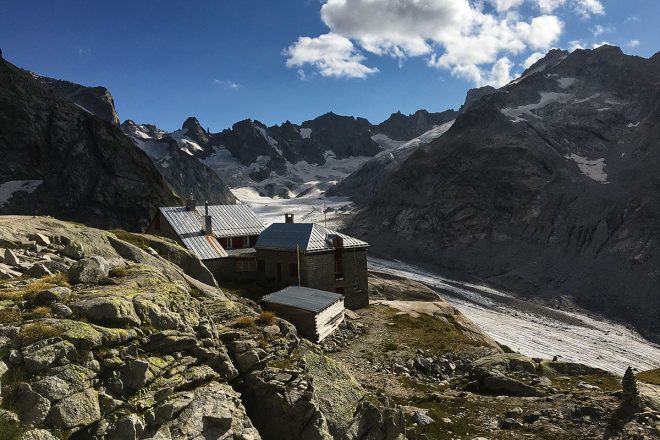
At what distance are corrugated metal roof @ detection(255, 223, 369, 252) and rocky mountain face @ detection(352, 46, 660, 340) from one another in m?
60.1

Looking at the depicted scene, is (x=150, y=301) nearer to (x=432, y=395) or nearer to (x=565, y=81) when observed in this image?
(x=432, y=395)

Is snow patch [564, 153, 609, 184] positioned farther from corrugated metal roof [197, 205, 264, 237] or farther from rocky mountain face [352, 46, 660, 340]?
corrugated metal roof [197, 205, 264, 237]

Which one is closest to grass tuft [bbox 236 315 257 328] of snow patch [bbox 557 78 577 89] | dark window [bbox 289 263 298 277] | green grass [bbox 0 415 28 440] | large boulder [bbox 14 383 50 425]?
large boulder [bbox 14 383 50 425]

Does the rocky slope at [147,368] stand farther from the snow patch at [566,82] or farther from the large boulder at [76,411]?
the snow patch at [566,82]

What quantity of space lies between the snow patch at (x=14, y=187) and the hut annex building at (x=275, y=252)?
207 ft

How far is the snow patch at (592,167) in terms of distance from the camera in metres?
126

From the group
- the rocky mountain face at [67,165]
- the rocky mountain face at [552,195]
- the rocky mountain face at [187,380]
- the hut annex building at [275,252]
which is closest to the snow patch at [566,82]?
the rocky mountain face at [552,195]

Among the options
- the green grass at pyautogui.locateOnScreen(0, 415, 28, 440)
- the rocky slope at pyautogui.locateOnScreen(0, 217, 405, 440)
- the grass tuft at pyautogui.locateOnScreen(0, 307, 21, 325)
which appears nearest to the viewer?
the green grass at pyautogui.locateOnScreen(0, 415, 28, 440)

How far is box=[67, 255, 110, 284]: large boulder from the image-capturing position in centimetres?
1270

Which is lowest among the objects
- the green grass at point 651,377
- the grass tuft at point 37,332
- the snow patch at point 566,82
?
the green grass at point 651,377

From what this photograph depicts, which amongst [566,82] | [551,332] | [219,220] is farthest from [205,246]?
[566,82]

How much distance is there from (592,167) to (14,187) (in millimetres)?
156952

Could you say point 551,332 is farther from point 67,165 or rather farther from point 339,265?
point 67,165

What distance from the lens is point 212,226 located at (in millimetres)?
44531
